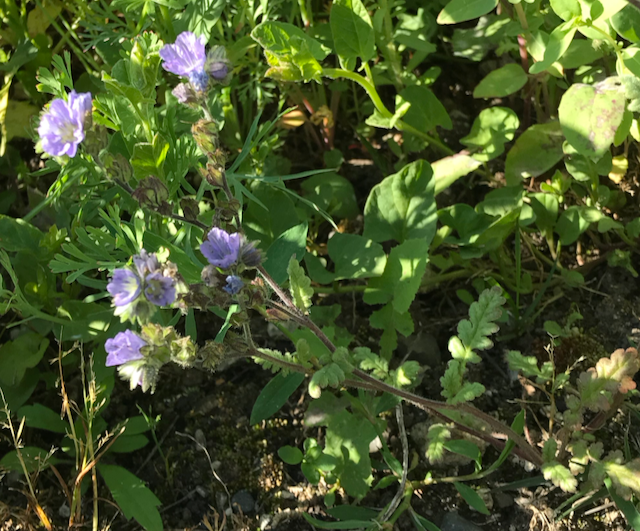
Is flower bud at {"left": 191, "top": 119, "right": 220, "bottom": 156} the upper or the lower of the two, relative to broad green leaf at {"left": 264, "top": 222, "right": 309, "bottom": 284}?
upper

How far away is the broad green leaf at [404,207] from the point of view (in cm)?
206

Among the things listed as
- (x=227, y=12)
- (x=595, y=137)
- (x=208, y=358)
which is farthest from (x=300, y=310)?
(x=227, y=12)

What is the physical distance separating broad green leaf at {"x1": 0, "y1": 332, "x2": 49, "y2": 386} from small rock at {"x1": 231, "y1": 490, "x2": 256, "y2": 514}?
729mm

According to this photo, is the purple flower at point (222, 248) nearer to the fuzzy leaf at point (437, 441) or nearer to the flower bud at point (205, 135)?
the flower bud at point (205, 135)

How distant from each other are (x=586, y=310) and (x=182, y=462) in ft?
4.49

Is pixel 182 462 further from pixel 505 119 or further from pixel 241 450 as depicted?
pixel 505 119

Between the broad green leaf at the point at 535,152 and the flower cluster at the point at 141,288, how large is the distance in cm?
133

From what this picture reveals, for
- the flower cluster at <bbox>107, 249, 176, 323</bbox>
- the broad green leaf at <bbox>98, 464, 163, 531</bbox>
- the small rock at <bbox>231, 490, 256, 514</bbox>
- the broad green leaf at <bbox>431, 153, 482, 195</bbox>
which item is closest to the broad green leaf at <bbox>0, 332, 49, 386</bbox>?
the broad green leaf at <bbox>98, 464, 163, 531</bbox>

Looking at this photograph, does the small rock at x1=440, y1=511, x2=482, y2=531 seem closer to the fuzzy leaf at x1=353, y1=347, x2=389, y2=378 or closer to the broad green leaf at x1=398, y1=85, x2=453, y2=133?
the fuzzy leaf at x1=353, y1=347, x2=389, y2=378

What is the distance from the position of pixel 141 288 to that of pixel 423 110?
1.35 meters

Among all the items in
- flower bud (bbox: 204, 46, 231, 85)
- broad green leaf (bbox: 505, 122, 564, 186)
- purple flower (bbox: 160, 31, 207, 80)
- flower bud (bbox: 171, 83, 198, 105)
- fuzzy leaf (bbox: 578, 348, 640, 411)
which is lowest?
fuzzy leaf (bbox: 578, 348, 640, 411)

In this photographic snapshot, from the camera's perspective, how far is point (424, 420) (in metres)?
2.00

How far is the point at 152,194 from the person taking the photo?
1.40 m

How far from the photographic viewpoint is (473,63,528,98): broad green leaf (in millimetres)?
2109
